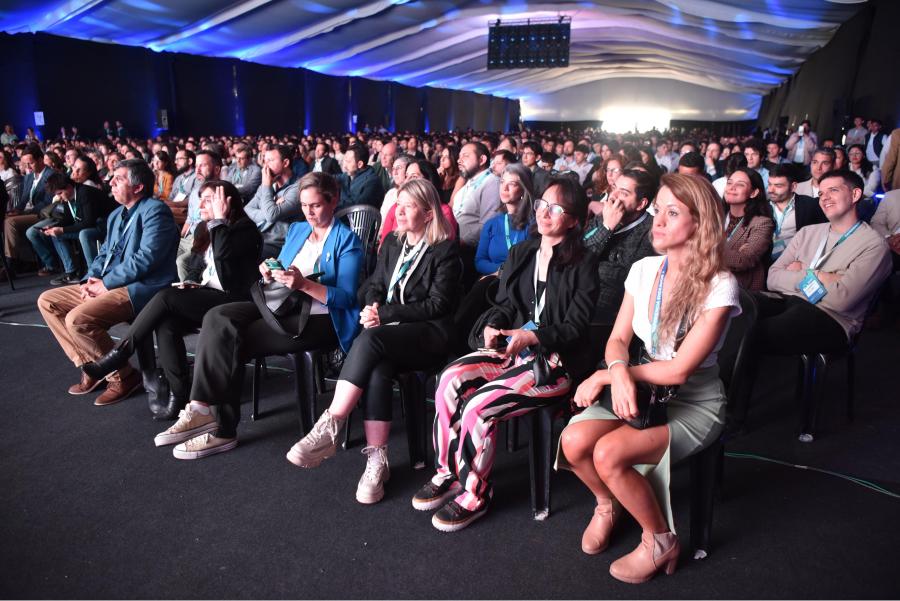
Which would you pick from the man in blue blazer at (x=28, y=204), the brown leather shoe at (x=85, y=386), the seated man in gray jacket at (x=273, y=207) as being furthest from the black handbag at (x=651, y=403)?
the man in blue blazer at (x=28, y=204)

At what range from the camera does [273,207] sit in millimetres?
4621

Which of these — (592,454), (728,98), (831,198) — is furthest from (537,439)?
(728,98)

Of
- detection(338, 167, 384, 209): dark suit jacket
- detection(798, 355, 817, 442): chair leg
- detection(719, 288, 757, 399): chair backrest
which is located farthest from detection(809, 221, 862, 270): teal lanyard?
detection(338, 167, 384, 209): dark suit jacket

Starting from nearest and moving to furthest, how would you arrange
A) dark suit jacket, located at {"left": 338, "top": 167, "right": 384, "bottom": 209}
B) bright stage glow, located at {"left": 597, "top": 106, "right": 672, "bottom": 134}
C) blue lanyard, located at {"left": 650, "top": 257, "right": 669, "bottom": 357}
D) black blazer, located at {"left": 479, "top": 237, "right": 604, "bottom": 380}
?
1. blue lanyard, located at {"left": 650, "top": 257, "right": 669, "bottom": 357}
2. black blazer, located at {"left": 479, "top": 237, "right": 604, "bottom": 380}
3. dark suit jacket, located at {"left": 338, "top": 167, "right": 384, "bottom": 209}
4. bright stage glow, located at {"left": 597, "top": 106, "right": 672, "bottom": 134}

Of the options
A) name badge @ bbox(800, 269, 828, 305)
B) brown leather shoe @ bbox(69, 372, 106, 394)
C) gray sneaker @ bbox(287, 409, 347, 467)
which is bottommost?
brown leather shoe @ bbox(69, 372, 106, 394)

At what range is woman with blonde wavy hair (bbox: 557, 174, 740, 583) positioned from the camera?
1856 mm

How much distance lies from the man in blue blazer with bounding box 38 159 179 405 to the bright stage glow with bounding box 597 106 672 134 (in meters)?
36.4

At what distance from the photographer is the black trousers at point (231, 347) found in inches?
107

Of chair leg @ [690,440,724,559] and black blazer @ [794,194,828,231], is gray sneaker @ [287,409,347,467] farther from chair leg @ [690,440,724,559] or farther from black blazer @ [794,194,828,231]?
black blazer @ [794,194,828,231]

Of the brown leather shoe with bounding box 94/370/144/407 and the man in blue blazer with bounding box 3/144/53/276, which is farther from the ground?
the man in blue blazer with bounding box 3/144/53/276

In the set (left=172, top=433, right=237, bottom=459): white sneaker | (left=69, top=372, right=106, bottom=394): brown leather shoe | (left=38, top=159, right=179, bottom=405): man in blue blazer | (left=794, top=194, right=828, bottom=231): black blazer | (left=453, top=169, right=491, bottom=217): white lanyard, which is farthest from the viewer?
(left=453, top=169, right=491, bottom=217): white lanyard

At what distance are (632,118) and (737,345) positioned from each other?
37711mm

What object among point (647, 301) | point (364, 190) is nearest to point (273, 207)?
point (364, 190)

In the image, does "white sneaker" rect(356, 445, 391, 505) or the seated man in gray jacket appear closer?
"white sneaker" rect(356, 445, 391, 505)
